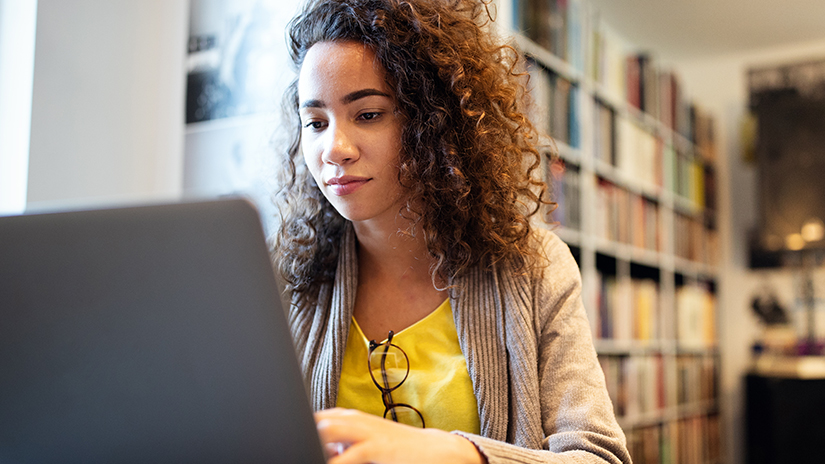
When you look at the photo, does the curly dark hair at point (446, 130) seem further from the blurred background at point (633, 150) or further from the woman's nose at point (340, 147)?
the blurred background at point (633, 150)

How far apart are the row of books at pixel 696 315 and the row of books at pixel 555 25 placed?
1366 millimetres

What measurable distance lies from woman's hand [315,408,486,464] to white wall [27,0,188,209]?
44.4 inches

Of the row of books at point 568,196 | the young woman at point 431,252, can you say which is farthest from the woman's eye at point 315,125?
the row of books at point 568,196

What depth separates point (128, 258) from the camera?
509 mm

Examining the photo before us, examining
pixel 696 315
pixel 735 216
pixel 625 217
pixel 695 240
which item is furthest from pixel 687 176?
pixel 625 217

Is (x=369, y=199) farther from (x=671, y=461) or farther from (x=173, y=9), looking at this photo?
(x=671, y=461)

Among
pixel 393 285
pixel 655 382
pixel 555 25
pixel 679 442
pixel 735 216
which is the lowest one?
pixel 679 442

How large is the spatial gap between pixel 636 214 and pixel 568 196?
65cm

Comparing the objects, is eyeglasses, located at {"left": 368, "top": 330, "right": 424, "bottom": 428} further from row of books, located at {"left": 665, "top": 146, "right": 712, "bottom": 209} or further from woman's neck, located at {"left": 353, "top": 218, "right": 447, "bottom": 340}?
row of books, located at {"left": 665, "top": 146, "right": 712, "bottom": 209}

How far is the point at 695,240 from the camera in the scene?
3.24 metres

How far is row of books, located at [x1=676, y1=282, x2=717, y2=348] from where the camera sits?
3.01m

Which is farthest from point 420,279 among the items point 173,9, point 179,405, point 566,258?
point 173,9

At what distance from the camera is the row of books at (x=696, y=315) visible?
119 inches

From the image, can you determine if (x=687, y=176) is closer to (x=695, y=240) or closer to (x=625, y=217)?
(x=695, y=240)
